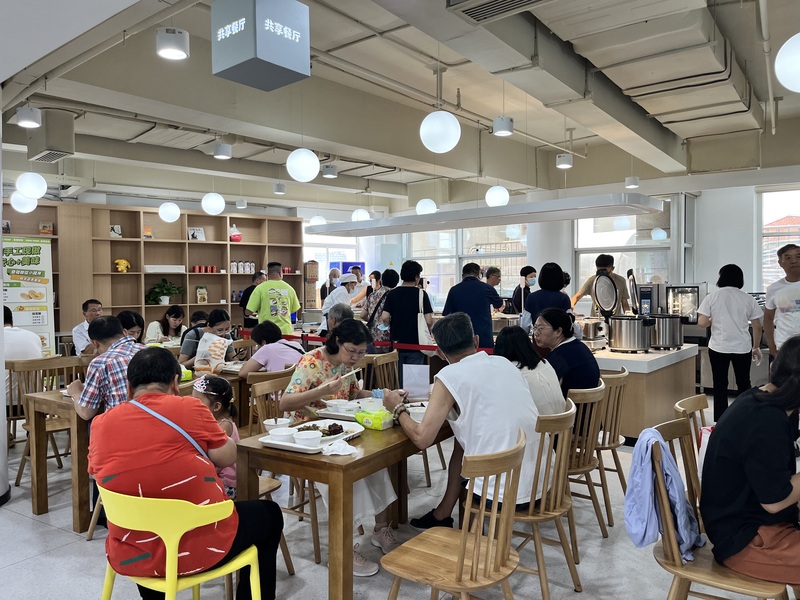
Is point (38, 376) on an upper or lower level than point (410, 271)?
lower

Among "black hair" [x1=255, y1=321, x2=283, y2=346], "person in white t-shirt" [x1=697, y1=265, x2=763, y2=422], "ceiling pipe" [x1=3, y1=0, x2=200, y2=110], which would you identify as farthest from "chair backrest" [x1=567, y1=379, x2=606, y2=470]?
"ceiling pipe" [x1=3, y1=0, x2=200, y2=110]

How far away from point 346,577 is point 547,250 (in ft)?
28.9

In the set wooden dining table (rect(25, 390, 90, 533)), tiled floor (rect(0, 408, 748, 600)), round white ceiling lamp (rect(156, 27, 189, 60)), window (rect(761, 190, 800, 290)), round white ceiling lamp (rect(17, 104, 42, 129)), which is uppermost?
round white ceiling lamp (rect(156, 27, 189, 60))

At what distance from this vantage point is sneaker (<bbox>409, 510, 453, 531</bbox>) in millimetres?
3082

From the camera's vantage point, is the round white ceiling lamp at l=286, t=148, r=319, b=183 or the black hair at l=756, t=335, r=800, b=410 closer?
the black hair at l=756, t=335, r=800, b=410

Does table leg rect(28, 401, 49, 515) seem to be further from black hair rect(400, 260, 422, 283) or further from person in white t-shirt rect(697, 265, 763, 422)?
person in white t-shirt rect(697, 265, 763, 422)

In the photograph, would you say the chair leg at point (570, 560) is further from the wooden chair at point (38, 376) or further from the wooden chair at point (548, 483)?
the wooden chair at point (38, 376)

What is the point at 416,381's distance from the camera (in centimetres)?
380

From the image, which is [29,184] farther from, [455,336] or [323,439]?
[455,336]

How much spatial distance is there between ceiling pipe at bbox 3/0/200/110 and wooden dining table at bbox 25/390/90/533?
236 cm

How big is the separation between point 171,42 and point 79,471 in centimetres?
269

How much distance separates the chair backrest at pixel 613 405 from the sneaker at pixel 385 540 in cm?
128

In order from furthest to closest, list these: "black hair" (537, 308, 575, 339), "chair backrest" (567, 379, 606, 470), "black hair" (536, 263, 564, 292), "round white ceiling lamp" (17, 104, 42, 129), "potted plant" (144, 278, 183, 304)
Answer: "potted plant" (144, 278, 183, 304) → "black hair" (536, 263, 564, 292) → "round white ceiling lamp" (17, 104, 42, 129) → "black hair" (537, 308, 575, 339) → "chair backrest" (567, 379, 606, 470)

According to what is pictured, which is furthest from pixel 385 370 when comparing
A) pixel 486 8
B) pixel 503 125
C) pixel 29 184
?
pixel 29 184
